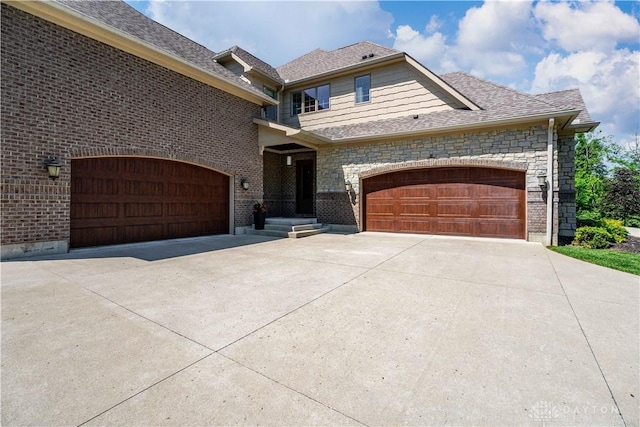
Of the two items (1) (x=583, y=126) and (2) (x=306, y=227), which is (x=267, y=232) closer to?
(2) (x=306, y=227)

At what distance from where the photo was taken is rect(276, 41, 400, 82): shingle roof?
41.2 feet

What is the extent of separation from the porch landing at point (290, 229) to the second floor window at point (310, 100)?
5.60 metres

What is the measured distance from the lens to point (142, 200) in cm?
827

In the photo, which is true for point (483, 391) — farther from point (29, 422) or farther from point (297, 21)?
point (297, 21)

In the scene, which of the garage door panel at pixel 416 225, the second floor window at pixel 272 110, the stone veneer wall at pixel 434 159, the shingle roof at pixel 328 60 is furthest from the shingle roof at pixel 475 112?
the garage door panel at pixel 416 225

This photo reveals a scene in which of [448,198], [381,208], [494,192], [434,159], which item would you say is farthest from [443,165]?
[381,208]

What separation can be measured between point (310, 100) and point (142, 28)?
7132 mm

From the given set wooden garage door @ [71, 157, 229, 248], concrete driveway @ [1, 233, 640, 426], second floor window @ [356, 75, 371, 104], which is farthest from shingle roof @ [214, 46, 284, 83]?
concrete driveway @ [1, 233, 640, 426]

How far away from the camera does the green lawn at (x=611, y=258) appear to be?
5773 millimetres

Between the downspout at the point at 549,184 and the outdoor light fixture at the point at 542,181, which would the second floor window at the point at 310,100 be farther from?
the outdoor light fixture at the point at 542,181

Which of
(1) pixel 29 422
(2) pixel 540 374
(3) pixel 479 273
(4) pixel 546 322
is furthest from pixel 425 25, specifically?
(1) pixel 29 422

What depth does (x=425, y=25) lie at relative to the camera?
10.5 m

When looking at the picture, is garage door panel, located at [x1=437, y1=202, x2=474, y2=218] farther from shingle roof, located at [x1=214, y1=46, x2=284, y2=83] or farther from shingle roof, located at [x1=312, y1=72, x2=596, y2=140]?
shingle roof, located at [x1=214, y1=46, x2=284, y2=83]

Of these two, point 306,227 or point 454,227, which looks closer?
point 454,227
